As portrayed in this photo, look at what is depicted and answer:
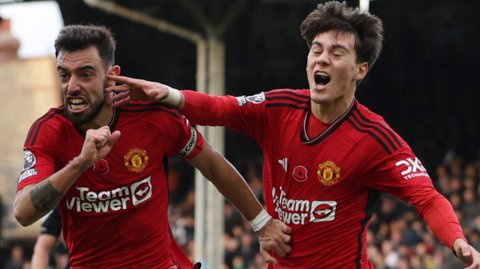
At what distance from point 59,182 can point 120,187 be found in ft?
1.89

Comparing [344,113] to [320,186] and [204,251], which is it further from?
[204,251]

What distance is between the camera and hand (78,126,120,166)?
12.7 feet

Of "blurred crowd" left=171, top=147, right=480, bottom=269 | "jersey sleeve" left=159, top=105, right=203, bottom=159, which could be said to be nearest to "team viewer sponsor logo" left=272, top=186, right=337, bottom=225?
"jersey sleeve" left=159, top=105, right=203, bottom=159

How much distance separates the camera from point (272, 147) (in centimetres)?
473

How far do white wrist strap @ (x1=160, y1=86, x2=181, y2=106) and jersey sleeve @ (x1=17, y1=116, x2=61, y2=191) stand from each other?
674 mm

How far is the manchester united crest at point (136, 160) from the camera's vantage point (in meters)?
4.50

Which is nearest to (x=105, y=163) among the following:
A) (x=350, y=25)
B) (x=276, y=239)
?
(x=276, y=239)

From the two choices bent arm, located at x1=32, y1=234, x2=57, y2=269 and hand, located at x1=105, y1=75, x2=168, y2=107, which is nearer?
hand, located at x1=105, y1=75, x2=168, y2=107

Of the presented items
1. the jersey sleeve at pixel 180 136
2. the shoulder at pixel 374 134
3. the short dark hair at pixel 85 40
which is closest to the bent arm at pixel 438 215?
the shoulder at pixel 374 134

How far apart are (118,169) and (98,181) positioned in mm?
139

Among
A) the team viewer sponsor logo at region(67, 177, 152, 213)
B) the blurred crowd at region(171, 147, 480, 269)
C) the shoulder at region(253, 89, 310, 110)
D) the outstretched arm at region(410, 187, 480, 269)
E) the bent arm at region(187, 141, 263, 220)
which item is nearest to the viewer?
the outstretched arm at region(410, 187, 480, 269)

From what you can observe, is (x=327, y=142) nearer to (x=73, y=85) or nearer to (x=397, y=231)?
(x=73, y=85)

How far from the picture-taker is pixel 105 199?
441cm

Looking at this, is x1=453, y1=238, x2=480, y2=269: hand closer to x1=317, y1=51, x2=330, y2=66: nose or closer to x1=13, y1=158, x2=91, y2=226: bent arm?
x1=317, y1=51, x2=330, y2=66: nose
